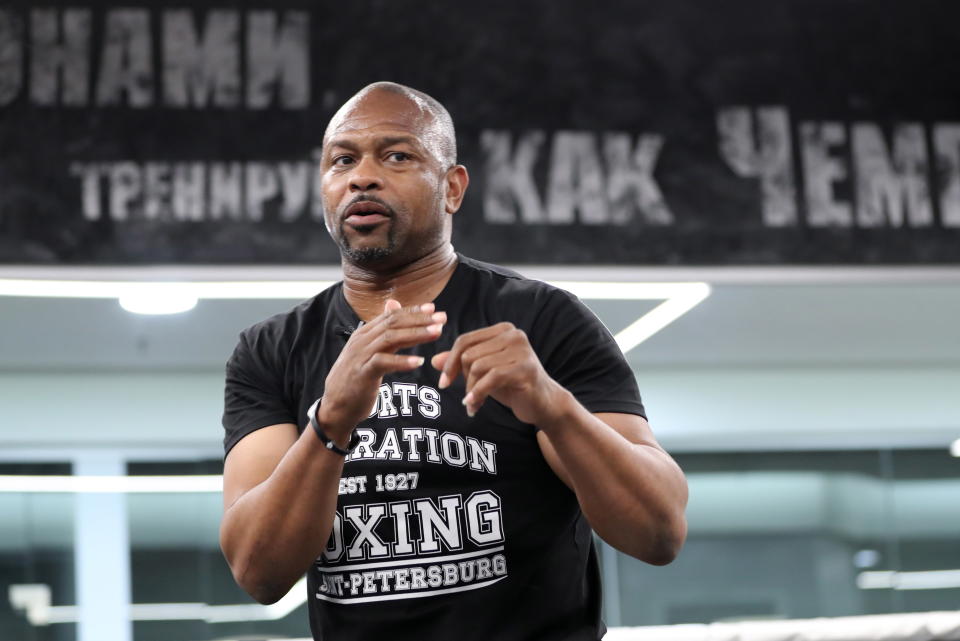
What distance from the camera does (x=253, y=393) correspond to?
4.57ft

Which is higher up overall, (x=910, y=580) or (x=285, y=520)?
(x=285, y=520)

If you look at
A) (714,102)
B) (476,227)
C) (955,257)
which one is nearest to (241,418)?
(476,227)

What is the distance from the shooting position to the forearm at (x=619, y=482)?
3.72 feet

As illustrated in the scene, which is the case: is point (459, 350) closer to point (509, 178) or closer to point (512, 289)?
point (512, 289)

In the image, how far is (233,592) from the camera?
4.03 m

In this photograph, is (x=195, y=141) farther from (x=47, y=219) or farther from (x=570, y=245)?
(x=570, y=245)

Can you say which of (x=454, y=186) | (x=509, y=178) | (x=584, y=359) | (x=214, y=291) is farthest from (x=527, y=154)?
(x=584, y=359)

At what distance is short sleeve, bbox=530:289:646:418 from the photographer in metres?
1.29

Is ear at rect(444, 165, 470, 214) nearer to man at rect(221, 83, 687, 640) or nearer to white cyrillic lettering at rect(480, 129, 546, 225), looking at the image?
man at rect(221, 83, 687, 640)

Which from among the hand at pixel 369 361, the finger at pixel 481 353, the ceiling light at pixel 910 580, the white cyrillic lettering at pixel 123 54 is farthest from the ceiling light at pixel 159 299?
the ceiling light at pixel 910 580

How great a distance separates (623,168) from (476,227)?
1.34 ft

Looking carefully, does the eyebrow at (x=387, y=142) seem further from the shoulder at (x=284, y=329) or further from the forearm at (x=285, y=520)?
the forearm at (x=285, y=520)

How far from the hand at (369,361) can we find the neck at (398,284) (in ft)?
0.80

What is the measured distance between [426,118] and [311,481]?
49cm
